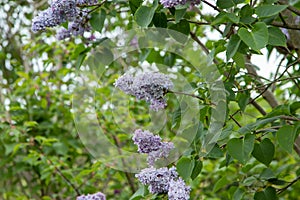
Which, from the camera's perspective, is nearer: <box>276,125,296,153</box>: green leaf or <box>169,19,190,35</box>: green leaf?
<box>276,125,296,153</box>: green leaf

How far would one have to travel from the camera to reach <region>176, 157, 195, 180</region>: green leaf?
94 cm

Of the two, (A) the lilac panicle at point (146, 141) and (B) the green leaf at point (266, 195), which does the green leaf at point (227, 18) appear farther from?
(B) the green leaf at point (266, 195)

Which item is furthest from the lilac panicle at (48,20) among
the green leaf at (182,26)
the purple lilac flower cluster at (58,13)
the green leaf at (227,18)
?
the green leaf at (227,18)

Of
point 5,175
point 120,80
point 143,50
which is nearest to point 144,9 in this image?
point 120,80

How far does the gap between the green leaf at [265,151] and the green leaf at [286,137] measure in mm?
81

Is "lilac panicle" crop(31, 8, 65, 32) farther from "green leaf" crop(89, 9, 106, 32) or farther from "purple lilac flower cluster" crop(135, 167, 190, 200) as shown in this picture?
"purple lilac flower cluster" crop(135, 167, 190, 200)

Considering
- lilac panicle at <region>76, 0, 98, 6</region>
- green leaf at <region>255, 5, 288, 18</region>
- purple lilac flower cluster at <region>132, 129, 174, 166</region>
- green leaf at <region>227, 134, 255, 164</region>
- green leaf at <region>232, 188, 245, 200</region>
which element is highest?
green leaf at <region>255, 5, 288, 18</region>

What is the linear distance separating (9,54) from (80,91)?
1008 millimetres

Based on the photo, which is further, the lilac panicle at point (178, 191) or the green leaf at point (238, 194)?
the green leaf at point (238, 194)

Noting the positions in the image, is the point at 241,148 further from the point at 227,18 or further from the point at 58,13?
the point at 58,13

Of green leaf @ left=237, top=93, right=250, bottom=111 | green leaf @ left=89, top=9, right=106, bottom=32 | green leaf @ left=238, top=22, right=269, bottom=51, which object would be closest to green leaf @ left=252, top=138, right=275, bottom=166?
green leaf @ left=237, top=93, right=250, bottom=111

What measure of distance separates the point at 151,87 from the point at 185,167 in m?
0.18

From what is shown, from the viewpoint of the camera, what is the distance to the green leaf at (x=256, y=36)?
845mm

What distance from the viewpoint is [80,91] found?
2.33 metres
